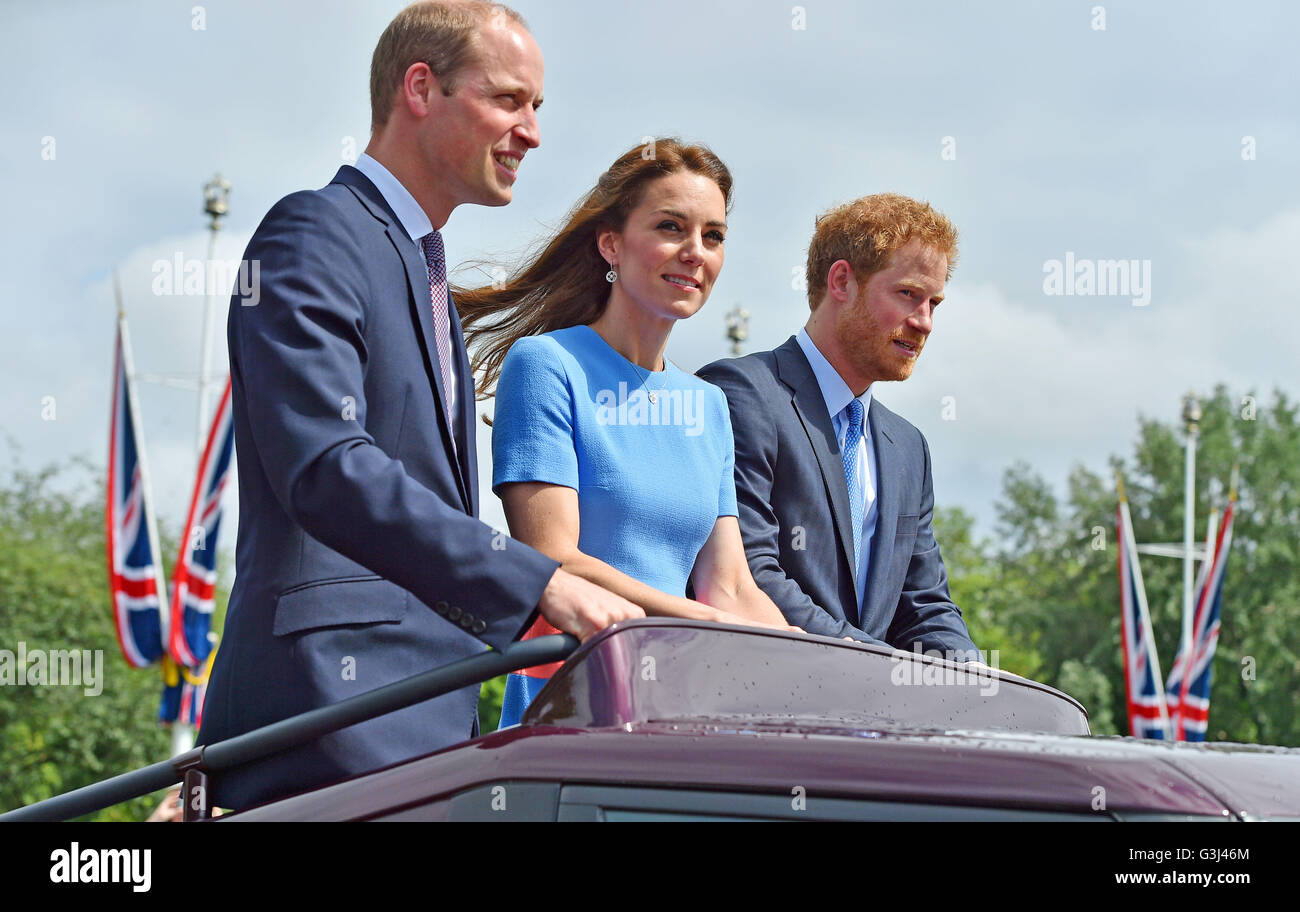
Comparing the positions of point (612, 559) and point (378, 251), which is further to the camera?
point (612, 559)

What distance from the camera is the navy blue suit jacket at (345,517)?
2.18 m

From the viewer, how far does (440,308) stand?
2.75 m

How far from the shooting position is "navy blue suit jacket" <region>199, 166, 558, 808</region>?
85.8 inches

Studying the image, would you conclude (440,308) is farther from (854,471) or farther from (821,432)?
(854,471)

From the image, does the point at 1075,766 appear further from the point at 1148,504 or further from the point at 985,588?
the point at 985,588

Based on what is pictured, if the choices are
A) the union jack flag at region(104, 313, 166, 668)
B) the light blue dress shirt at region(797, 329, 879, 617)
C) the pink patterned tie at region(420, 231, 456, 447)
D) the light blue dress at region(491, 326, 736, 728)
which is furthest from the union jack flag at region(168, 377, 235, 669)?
the pink patterned tie at region(420, 231, 456, 447)

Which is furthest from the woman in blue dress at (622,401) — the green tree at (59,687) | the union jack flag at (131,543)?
the green tree at (59,687)

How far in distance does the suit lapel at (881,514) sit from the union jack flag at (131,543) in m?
14.7

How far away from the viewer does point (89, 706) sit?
3441 centimetres

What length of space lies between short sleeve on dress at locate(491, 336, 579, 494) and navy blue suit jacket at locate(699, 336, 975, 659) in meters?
0.78
